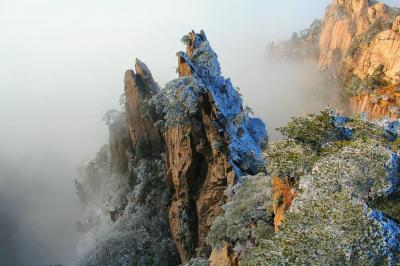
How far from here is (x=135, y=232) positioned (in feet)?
255

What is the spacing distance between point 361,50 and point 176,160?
69505 mm

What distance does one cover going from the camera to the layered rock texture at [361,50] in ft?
360

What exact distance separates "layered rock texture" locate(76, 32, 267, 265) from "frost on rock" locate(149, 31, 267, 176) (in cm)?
12

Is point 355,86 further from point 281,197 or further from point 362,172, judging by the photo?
point 362,172

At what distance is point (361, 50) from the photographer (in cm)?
12700

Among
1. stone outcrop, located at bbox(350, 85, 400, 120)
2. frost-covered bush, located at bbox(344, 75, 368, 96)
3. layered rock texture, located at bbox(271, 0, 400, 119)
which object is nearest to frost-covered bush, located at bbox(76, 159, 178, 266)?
stone outcrop, located at bbox(350, 85, 400, 120)

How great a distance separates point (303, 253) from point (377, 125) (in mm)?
15840

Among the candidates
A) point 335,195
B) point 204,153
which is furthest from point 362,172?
point 204,153

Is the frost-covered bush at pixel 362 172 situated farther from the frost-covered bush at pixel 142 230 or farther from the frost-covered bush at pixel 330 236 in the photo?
the frost-covered bush at pixel 142 230

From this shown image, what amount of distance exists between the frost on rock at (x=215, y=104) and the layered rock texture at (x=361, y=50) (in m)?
33.1

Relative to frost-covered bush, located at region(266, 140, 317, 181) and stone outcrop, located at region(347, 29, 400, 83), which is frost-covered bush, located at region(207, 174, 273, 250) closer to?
frost-covered bush, located at region(266, 140, 317, 181)

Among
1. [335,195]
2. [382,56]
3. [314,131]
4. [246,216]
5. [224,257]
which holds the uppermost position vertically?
[382,56]

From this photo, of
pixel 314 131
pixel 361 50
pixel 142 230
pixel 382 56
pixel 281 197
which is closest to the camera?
pixel 281 197

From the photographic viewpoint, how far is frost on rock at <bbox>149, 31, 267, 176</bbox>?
68.8 metres
